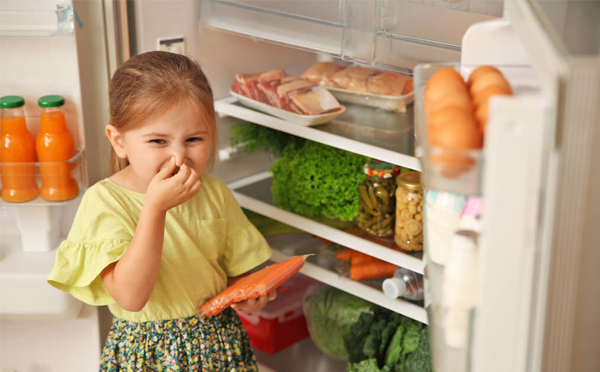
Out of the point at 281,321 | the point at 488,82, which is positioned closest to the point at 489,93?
the point at 488,82

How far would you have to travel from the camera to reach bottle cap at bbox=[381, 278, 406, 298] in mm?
1456

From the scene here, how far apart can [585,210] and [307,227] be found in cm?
100

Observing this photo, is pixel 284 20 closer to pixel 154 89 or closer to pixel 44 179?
pixel 154 89

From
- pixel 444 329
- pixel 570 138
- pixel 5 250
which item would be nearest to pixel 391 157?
pixel 444 329

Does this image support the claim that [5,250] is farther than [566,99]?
Yes

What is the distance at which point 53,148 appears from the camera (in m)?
1.40

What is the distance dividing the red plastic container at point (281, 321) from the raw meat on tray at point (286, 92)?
61cm

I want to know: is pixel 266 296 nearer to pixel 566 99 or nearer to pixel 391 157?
pixel 391 157

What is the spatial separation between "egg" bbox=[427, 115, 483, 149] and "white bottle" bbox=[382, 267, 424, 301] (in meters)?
0.86

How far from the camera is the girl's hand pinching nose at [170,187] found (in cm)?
114

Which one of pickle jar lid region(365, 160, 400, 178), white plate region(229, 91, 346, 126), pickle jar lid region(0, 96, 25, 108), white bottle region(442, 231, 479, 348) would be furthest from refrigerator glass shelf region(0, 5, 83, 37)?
white bottle region(442, 231, 479, 348)

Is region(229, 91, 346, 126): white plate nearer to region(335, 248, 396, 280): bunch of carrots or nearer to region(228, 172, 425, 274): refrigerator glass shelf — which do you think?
region(228, 172, 425, 274): refrigerator glass shelf

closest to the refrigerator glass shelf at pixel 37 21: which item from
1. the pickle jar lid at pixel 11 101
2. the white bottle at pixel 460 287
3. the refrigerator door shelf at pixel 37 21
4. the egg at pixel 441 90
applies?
the refrigerator door shelf at pixel 37 21

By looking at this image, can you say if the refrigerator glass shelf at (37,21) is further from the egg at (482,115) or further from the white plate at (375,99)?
the egg at (482,115)
